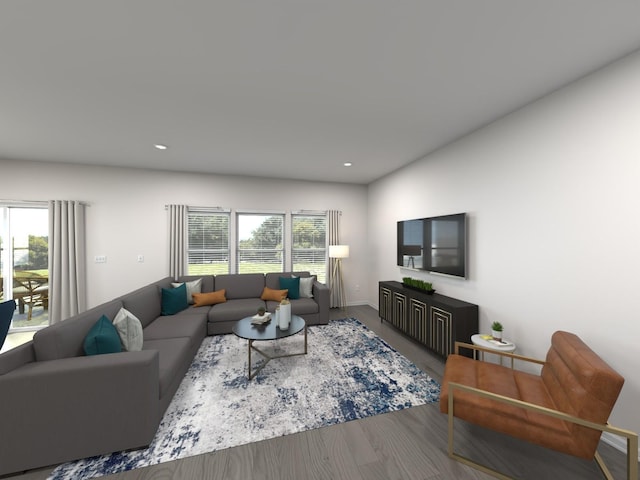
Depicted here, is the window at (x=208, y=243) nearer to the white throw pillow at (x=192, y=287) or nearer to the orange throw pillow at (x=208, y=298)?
the white throw pillow at (x=192, y=287)

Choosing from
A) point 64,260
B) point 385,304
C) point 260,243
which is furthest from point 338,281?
point 64,260

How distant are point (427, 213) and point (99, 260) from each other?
5684 millimetres

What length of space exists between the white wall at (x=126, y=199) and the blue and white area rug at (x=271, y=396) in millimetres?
2336

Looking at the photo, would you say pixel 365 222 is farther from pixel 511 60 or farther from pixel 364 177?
pixel 511 60

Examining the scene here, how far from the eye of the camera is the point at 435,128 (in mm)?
2846

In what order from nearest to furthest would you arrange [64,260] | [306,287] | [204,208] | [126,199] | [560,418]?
[560,418] → [64,260] → [126,199] → [306,287] → [204,208]

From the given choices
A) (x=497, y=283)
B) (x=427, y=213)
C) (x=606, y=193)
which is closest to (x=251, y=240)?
(x=427, y=213)

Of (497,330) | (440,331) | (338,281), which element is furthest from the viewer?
(338,281)

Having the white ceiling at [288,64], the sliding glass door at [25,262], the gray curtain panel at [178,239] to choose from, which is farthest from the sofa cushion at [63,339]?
the sliding glass door at [25,262]

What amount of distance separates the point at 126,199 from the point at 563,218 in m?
6.11

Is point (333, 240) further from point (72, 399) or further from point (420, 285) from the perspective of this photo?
point (72, 399)

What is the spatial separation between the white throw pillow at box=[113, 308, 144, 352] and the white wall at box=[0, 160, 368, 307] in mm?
2594

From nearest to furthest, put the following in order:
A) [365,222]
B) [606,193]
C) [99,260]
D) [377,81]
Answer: [606,193], [377,81], [99,260], [365,222]

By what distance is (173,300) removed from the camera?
3.63 metres
